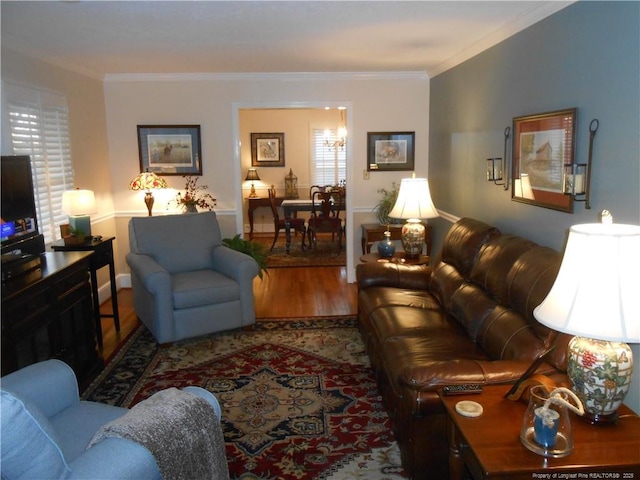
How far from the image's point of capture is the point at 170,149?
562 centimetres

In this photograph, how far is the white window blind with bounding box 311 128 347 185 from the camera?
9.45 meters

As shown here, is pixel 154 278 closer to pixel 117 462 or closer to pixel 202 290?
pixel 202 290

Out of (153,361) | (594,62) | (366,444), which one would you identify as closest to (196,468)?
(366,444)

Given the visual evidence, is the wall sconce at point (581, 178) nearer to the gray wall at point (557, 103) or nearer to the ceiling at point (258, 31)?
the gray wall at point (557, 103)

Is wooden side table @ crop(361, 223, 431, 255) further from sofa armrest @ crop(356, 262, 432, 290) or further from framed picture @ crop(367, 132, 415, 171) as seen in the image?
sofa armrest @ crop(356, 262, 432, 290)

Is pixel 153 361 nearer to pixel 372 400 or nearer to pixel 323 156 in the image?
pixel 372 400

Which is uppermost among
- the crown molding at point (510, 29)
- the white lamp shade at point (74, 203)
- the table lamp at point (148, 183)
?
the crown molding at point (510, 29)

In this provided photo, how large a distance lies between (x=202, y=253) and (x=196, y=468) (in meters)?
3.15

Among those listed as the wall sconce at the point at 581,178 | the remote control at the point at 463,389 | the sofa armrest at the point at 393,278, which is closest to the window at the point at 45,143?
the sofa armrest at the point at 393,278

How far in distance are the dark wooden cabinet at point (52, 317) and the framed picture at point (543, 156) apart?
9.94 ft

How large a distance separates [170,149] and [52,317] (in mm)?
2968

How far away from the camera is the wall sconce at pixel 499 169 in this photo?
3.66m

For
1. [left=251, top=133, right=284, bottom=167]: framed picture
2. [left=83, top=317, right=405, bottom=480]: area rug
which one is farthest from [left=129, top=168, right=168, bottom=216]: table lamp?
[left=251, top=133, right=284, bottom=167]: framed picture

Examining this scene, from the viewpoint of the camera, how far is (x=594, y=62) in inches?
99.7
